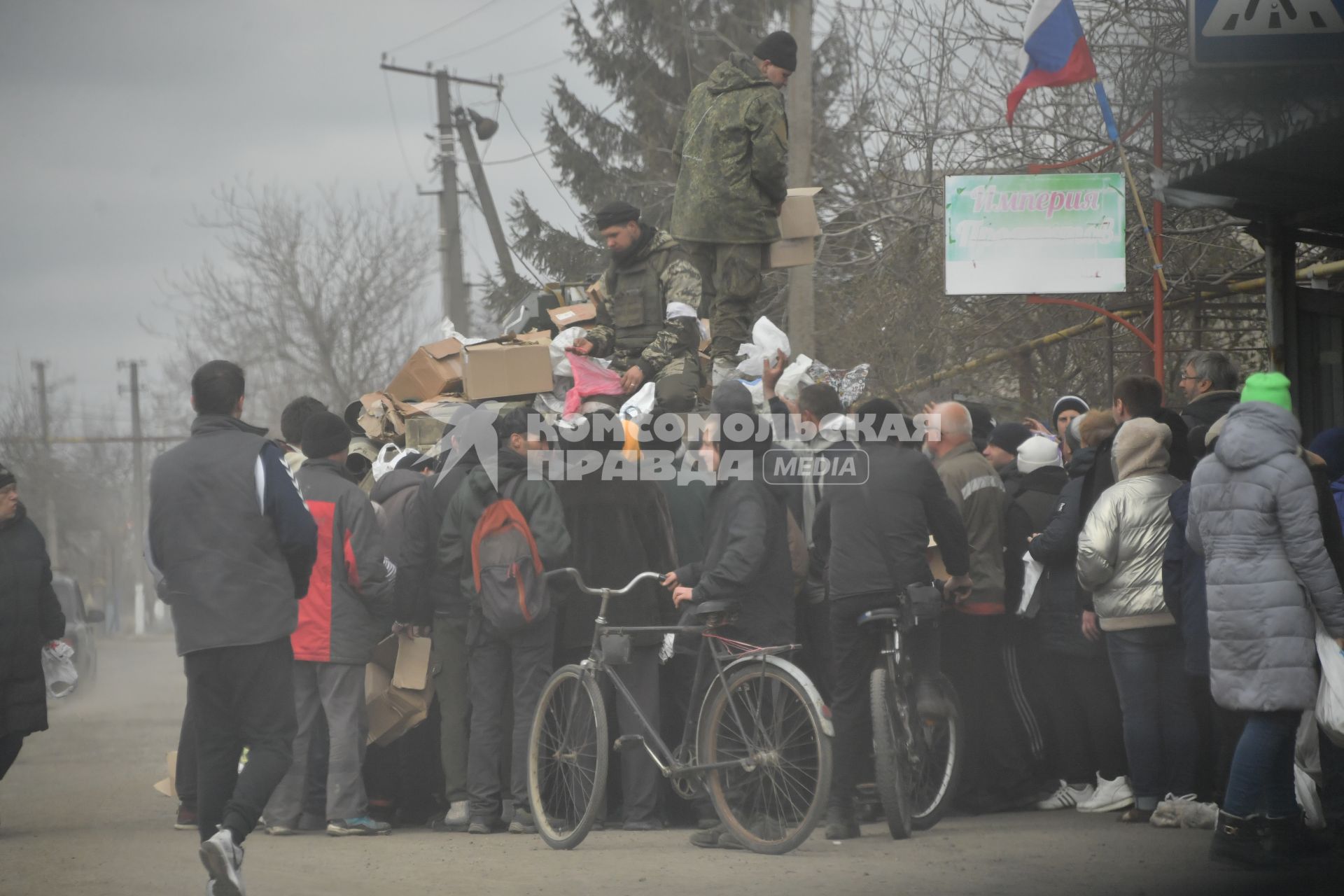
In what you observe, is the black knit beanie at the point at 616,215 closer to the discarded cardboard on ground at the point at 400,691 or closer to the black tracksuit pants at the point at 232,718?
the discarded cardboard on ground at the point at 400,691

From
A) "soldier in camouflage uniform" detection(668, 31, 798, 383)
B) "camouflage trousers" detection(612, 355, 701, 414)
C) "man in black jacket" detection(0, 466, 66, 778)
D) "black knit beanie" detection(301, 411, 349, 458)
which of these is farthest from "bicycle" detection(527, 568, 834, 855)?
"soldier in camouflage uniform" detection(668, 31, 798, 383)

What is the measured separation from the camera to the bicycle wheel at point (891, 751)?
7141 millimetres

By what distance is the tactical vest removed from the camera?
392 inches

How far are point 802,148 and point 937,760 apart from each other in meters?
7.62

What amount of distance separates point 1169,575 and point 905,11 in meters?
10.9

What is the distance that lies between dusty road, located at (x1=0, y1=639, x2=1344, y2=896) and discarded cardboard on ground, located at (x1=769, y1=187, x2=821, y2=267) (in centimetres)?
410

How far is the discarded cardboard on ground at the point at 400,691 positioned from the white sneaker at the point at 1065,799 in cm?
342

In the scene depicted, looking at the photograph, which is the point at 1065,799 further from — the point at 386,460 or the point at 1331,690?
the point at 386,460

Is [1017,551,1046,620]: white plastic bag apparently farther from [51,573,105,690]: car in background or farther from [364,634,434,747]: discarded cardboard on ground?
[51,573,105,690]: car in background

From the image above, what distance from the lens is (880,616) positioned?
7211 mm

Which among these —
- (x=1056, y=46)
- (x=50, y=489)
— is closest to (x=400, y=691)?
(x=1056, y=46)

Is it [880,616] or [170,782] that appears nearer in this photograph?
[880,616]

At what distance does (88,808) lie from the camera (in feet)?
32.2

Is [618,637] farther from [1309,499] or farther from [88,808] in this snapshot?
[88,808]
